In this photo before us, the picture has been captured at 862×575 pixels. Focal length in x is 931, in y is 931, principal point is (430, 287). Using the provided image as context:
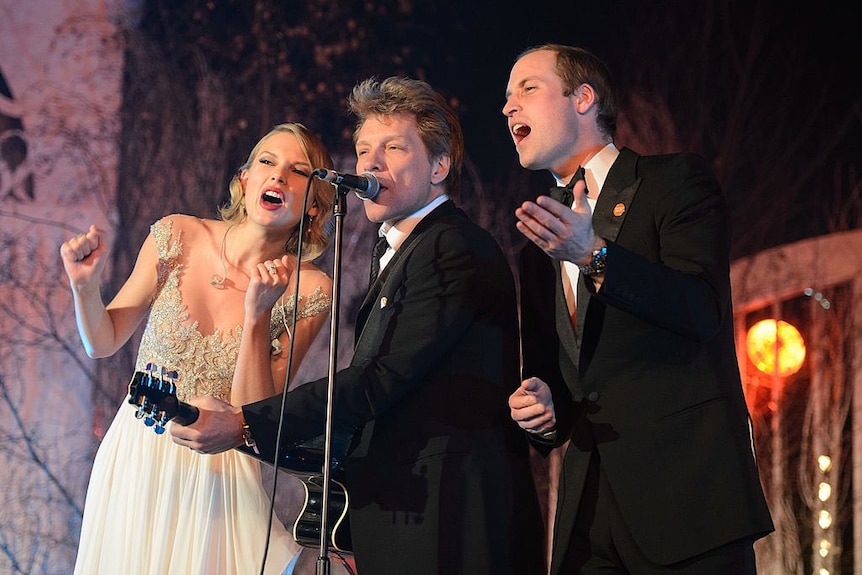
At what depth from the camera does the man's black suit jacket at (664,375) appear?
175 cm

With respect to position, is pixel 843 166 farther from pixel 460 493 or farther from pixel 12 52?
pixel 12 52

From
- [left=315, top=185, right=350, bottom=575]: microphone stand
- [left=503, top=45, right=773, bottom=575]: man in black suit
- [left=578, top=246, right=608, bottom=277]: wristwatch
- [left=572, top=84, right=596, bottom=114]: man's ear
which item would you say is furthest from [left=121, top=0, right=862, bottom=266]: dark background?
[left=578, top=246, right=608, bottom=277]: wristwatch

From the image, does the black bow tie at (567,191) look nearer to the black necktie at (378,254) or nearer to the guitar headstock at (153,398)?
the black necktie at (378,254)

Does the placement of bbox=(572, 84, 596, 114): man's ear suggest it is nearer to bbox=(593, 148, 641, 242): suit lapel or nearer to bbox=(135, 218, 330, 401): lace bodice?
bbox=(593, 148, 641, 242): suit lapel

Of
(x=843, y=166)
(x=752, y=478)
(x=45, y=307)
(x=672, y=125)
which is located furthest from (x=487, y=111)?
(x=752, y=478)

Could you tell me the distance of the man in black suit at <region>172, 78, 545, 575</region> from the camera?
85.7 inches

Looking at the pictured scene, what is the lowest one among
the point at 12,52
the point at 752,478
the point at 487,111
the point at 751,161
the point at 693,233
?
the point at 752,478

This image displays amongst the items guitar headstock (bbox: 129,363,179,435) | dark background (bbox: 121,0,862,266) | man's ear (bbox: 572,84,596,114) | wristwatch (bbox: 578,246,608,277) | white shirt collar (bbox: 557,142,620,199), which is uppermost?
dark background (bbox: 121,0,862,266)

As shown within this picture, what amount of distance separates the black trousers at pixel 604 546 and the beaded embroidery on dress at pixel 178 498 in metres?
1.08

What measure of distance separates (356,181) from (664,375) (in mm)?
860

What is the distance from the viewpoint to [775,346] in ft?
13.5

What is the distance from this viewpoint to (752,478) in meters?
1.82

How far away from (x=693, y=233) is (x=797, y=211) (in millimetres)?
2555

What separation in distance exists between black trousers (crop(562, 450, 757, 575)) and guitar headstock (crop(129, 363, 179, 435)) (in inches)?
36.9
